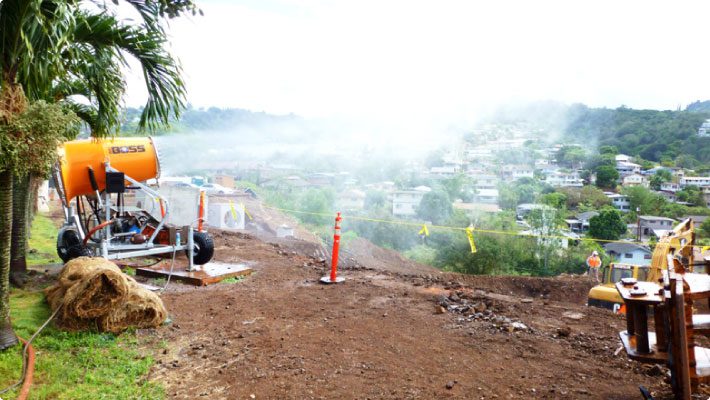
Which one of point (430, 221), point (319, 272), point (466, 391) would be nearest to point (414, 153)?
point (430, 221)

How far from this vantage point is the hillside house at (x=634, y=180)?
48406 mm

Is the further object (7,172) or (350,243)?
(350,243)

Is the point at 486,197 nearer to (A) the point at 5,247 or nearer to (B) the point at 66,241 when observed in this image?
(B) the point at 66,241

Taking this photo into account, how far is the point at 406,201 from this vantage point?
44375mm

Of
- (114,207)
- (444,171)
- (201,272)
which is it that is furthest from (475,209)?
(114,207)

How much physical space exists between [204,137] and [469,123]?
71.6 meters

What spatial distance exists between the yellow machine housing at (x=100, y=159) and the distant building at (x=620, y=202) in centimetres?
4069

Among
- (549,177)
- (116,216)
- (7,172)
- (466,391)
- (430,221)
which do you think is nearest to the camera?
(466,391)

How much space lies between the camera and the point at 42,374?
4.54 m

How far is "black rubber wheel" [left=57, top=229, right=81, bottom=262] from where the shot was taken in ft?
29.5

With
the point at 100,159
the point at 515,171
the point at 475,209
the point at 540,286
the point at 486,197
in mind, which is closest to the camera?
the point at 100,159

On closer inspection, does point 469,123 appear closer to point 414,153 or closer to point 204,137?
point 414,153

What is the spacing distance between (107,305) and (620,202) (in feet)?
150

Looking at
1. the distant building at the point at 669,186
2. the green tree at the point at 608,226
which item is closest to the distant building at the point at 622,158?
the distant building at the point at 669,186
